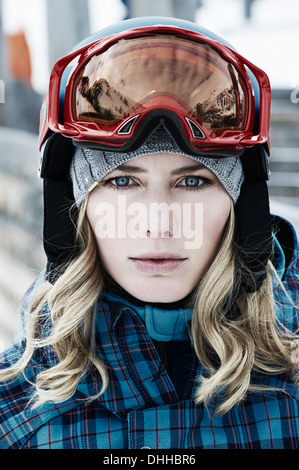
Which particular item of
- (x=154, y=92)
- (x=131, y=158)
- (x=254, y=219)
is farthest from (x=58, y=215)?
→ (x=254, y=219)

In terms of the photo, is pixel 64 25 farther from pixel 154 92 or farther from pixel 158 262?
pixel 158 262

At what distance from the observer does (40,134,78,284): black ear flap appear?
1709 mm

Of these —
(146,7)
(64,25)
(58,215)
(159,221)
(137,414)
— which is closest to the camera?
(159,221)

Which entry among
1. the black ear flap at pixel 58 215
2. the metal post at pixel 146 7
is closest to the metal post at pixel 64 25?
the metal post at pixel 146 7

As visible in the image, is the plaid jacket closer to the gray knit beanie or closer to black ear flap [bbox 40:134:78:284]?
black ear flap [bbox 40:134:78:284]

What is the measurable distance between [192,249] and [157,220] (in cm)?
16

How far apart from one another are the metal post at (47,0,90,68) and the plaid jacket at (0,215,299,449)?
4.21m

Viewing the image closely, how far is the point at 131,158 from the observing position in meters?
1.50

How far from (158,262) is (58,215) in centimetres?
39

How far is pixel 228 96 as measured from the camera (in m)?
1.56

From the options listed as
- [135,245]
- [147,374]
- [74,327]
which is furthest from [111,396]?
[135,245]

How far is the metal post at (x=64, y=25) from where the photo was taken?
5289 mm

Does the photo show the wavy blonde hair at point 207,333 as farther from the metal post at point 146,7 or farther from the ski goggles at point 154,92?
the metal post at point 146,7
